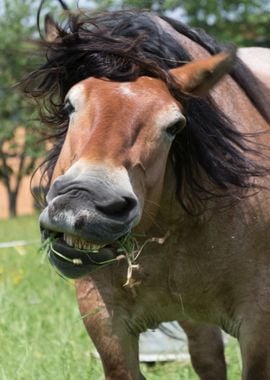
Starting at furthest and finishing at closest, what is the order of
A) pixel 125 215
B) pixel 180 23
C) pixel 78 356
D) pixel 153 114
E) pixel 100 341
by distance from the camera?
1. pixel 78 356
2. pixel 180 23
3. pixel 100 341
4. pixel 153 114
5. pixel 125 215

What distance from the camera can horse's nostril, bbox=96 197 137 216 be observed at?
115 inches

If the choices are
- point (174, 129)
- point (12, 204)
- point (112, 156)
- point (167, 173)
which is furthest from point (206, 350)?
point (12, 204)

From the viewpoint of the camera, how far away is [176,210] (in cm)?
368

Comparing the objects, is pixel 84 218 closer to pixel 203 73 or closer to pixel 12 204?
pixel 203 73

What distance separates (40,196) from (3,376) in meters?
1.00

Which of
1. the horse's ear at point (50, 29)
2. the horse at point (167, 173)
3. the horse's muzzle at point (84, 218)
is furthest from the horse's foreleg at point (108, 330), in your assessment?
the horse's ear at point (50, 29)

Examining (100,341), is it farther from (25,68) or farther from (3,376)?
(25,68)

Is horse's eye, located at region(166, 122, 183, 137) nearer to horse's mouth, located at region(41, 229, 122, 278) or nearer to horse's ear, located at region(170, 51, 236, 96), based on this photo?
horse's ear, located at region(170, 51, 236, 96)

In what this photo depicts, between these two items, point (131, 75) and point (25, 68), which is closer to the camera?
point (131, 75)

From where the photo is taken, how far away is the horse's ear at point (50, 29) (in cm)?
384

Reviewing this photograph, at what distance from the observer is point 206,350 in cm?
499

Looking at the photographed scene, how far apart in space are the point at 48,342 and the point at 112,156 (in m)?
2.92

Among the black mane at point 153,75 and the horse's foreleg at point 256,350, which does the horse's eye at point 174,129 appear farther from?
the horse's foreleg at point 256,350

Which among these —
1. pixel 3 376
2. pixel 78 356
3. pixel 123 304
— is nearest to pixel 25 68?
pixel 123 304
